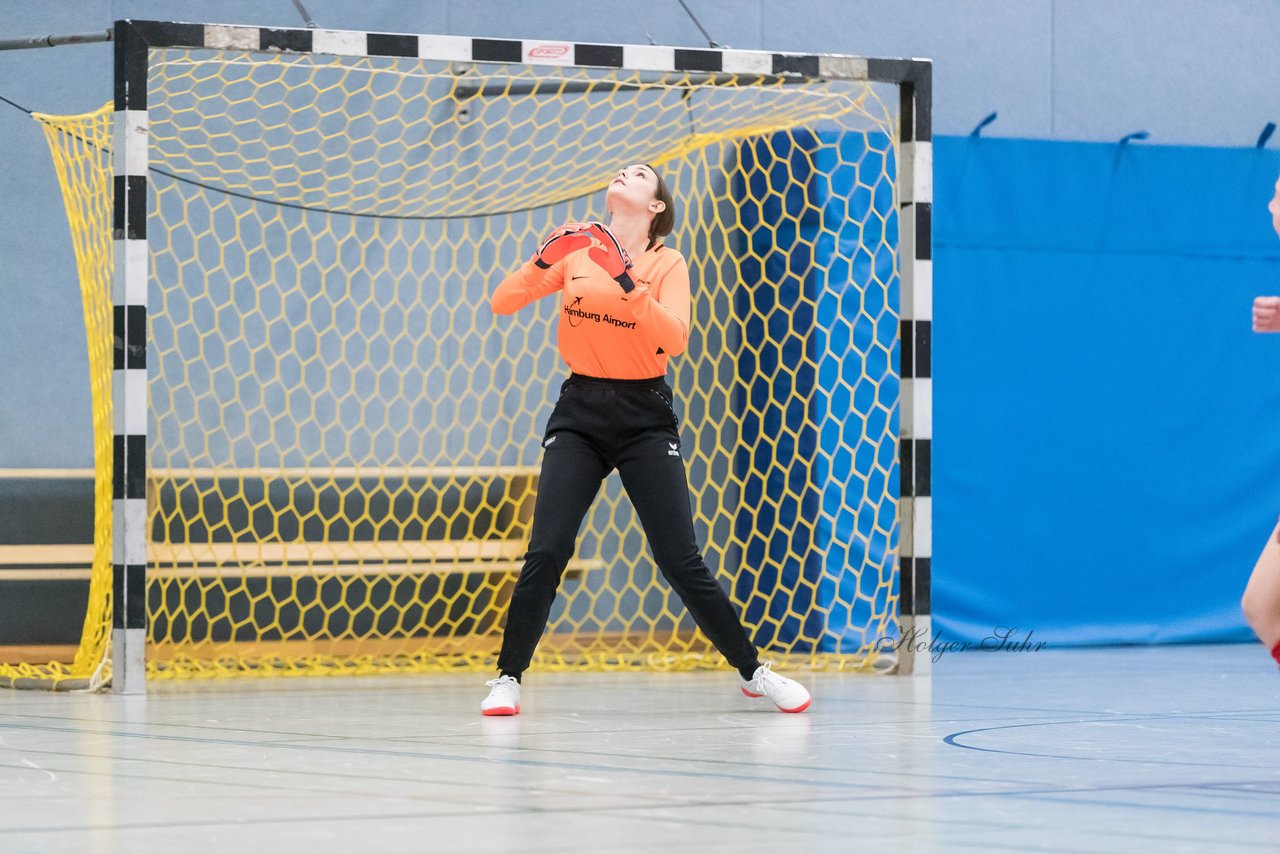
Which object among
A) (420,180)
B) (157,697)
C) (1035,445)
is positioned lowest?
(157,697)

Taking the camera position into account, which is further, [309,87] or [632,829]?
[309,87]

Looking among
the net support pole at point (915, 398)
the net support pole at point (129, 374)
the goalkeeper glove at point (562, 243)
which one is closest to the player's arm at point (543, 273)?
the goalkeeper glove at point (562, 243)

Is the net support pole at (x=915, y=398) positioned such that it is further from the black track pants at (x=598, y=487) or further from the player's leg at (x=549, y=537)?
the player's leg at (x=549, y=537)

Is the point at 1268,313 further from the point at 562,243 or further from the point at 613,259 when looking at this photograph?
the point at 562,243

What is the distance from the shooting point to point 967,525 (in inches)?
310

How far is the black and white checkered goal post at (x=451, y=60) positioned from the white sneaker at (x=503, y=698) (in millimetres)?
1311

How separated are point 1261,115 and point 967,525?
8.45 feet

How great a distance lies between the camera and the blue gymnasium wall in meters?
7.89

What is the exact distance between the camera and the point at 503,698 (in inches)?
191

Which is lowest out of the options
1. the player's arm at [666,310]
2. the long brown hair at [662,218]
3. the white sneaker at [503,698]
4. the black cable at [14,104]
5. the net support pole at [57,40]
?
the white sneaker at [503,698]

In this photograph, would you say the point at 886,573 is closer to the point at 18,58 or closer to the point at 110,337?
the point at 110,337

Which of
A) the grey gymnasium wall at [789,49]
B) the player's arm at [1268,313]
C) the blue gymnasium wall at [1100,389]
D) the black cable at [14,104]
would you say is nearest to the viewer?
the player's arm at [1268,313]

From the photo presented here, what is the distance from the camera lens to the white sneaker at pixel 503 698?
4.85m

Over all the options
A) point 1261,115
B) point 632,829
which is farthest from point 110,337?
point 1261,115
